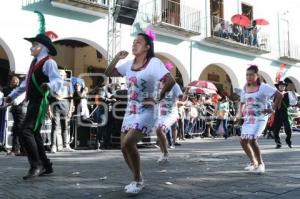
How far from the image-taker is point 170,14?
19172mm

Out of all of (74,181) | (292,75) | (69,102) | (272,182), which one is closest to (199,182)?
(272,182)

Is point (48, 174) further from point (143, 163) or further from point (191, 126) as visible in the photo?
point (191, 126)

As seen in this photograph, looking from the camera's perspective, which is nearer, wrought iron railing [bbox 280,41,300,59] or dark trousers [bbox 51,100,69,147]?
dark trousers [bbox 51,100,69,147]

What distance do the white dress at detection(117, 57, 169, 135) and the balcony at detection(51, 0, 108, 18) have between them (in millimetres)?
10391

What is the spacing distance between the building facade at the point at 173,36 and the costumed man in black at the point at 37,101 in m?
8.18

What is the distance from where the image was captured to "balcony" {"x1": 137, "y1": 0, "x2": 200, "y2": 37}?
1809 centimetres

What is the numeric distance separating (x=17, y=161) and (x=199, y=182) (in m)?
3.99

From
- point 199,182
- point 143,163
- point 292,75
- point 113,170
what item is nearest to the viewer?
point 199,182

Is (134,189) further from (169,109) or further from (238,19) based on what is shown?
(238,19)

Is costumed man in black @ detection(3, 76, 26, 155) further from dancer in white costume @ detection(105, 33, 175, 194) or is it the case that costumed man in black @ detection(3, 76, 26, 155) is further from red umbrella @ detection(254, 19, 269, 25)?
red umbrella @ detection(254, 19, 269, 25)

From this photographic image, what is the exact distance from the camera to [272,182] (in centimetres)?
575

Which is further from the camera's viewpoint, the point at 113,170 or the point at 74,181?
the point at 113,170

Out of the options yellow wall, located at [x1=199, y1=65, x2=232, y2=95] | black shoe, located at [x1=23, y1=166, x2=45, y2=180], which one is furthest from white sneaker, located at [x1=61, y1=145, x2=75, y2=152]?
yellow wall, located at [x1=199, y1=65, x2=232, y2=95]

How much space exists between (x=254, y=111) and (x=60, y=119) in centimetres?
519
